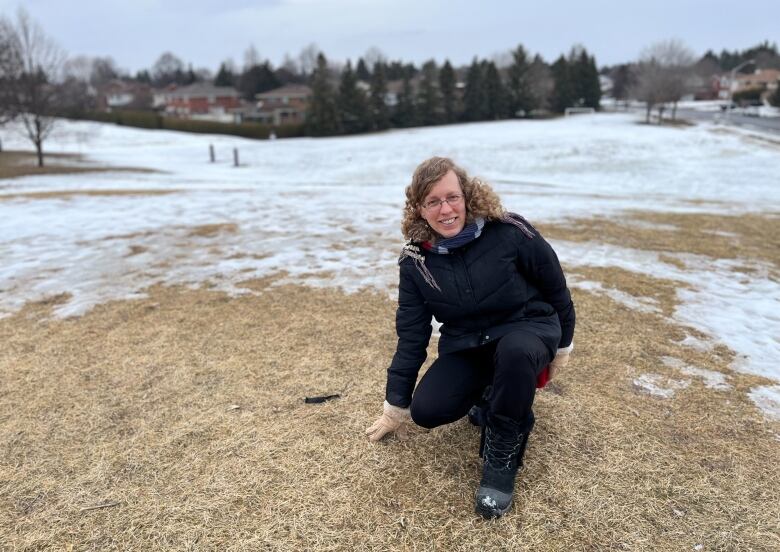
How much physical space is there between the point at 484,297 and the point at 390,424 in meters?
0.88

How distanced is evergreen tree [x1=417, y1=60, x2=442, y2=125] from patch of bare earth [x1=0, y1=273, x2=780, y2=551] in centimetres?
5159

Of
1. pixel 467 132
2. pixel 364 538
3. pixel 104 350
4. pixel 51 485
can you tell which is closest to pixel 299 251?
pixel 104 350

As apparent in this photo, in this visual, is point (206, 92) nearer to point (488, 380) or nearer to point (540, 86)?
point (540, 86)

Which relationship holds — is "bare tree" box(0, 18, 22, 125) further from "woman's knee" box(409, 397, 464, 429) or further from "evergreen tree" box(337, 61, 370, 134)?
"woman's knee" box(409, 397, 464, 429)

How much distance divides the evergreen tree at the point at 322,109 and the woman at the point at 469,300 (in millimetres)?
47572

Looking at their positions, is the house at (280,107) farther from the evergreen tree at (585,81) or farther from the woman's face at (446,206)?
the woman's face at (446,206)

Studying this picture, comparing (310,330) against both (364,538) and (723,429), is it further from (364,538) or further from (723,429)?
(723,429)

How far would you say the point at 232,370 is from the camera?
382 centimetres

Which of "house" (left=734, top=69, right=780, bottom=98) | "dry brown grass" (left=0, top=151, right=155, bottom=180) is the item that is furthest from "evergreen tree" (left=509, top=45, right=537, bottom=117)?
"house" (left=734, top=69, right=780, bottom=98)

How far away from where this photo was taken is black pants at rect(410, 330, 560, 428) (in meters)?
2.38

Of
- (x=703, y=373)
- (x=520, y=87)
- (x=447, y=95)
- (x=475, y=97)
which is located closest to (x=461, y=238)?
(x=703, y=373)

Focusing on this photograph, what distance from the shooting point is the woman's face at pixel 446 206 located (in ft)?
8.45

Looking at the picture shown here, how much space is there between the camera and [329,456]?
283 cm

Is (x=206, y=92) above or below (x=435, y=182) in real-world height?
above
